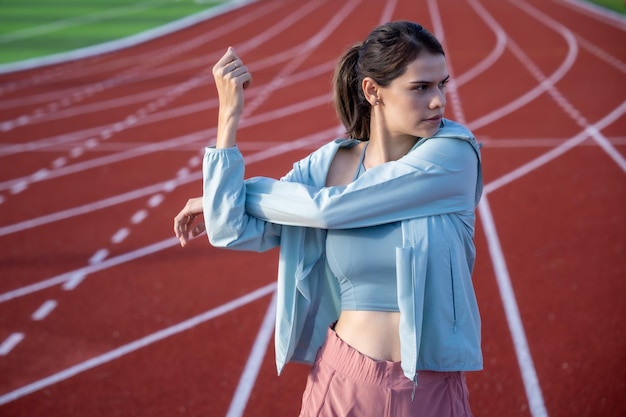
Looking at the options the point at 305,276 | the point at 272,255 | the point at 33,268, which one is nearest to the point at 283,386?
the point at 272,255

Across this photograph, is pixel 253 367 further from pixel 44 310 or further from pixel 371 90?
pixel 371 90

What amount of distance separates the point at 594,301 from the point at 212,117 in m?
6.18

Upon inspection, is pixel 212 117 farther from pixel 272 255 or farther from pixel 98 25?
pixel 98 25

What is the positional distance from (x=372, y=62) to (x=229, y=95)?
15.6 inches

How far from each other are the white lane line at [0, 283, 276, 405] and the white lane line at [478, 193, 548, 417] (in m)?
1.56

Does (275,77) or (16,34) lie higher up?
(16,34)

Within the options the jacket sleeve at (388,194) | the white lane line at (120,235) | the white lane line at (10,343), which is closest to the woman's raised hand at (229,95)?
the jacket sleeve at (388,194)

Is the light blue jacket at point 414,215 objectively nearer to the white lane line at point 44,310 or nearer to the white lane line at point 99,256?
the white lane line at point 44,310

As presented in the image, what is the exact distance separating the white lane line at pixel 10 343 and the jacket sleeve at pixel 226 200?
3194mm

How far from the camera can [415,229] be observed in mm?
2014

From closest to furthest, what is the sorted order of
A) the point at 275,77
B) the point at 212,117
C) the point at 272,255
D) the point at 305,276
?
the point at 305,276 < the point at 272,255 < the point at 212,117 < the point at 275,77

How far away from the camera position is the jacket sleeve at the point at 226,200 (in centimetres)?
197

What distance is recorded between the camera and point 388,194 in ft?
6.55

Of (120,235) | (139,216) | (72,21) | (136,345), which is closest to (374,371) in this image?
(136,345)
